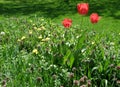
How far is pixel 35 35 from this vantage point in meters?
7.79

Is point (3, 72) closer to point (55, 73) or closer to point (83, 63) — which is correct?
point (55, 73)

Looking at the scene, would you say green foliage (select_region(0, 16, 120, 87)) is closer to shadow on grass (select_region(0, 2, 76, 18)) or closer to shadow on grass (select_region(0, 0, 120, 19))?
shadow on grass (select_region(0, 0, 120, 19))

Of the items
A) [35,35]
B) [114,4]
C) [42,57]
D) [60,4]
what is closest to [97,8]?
[114,4]

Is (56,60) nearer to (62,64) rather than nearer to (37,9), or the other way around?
(62,64)

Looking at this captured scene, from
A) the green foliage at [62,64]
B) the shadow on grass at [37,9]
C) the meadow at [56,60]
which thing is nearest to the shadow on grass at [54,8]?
the shadow on grass at [37,9]

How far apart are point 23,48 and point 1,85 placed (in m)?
1.74

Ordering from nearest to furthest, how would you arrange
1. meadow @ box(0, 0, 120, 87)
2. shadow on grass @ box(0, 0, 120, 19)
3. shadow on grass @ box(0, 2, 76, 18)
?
meadow @ box(0, 0, 120, 87) < shadow on grass @ box(0, 0, 120, 19) < shadow on grass @ box(0, 2, 76, 18)

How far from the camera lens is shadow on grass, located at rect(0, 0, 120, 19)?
12236mm

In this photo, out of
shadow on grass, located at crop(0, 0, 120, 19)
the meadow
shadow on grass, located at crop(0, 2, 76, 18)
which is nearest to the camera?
the meadow

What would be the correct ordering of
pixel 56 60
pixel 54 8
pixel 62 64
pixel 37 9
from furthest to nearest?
pixel 54 8, pixel 37 9, pixel 56 60, pixel 62 64

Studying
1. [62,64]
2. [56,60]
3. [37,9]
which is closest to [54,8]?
[37,9]

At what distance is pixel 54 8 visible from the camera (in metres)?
13.2

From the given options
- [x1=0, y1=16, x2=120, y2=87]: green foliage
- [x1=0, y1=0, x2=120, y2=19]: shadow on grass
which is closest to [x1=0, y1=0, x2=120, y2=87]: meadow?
[x1=0, y1=16, x2=120, y2=87]: green foliage

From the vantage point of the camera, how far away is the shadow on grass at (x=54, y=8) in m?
12.2
